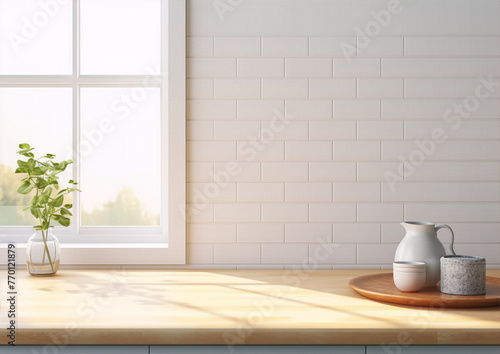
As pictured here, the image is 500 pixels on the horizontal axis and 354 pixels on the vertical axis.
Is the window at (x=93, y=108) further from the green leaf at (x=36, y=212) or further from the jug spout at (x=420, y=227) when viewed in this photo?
the jug spout at (x=420, y=227)

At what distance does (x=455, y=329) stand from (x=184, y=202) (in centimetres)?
115

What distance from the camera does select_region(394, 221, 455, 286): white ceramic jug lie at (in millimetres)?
1670

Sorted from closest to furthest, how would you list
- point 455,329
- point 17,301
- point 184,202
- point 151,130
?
point 455,329 → point 17,301 → point 184,202 → point 151,130

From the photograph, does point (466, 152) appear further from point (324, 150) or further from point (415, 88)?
point (324, 150)

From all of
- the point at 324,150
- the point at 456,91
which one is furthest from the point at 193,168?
the point at 456,91

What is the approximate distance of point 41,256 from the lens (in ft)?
6.50

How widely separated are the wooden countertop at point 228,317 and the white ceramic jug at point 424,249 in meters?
0.18

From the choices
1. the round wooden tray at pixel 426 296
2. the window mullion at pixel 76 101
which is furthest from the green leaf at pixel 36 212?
the round wooden tray at pixel 426 296

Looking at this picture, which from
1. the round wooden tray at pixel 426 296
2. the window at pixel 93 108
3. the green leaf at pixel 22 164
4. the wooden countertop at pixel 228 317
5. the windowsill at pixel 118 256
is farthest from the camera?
the window at pixel 93 108

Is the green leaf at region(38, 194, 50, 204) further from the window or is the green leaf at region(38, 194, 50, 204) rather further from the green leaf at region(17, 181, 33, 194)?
the window

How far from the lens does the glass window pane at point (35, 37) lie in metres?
2.29

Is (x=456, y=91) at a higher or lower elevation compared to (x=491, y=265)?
higher

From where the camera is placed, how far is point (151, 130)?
2.30 metres

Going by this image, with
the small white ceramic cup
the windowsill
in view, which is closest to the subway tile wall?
the windowsill
